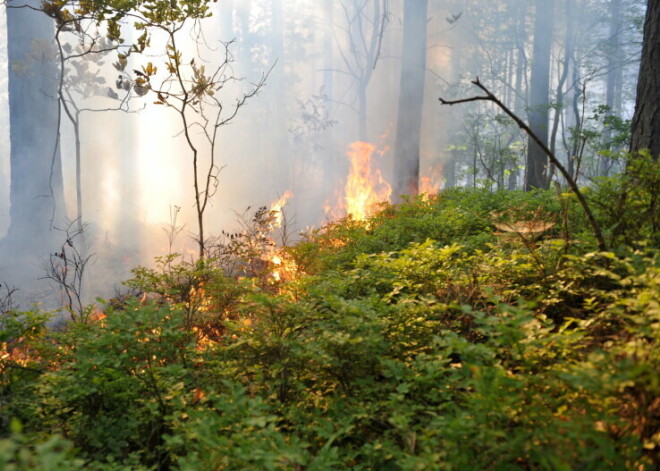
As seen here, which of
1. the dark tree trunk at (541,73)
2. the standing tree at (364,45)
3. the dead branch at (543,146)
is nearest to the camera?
the dead branch at (543,146)

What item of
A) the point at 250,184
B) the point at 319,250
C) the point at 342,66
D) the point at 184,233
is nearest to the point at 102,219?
the point at 184,233

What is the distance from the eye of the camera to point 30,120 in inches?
498

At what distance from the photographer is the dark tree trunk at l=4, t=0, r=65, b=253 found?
487 inches

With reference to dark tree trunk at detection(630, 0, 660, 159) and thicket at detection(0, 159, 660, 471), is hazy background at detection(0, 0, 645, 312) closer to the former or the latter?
dark tree trunk at detection(630, 0, 660, 159)

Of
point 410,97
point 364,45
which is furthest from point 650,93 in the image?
point 364,45

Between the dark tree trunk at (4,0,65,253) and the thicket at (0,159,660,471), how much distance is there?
11.6 metres

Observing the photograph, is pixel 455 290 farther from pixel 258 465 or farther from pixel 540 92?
pixel 540 92

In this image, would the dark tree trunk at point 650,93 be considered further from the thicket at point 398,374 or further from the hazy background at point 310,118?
the hazy background at point 310,118

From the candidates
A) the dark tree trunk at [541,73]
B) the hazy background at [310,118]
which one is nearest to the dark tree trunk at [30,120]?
the hazy background at [310,118]

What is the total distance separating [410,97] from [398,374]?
12.8m

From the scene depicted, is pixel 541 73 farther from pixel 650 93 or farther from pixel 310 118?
pixel 650 93

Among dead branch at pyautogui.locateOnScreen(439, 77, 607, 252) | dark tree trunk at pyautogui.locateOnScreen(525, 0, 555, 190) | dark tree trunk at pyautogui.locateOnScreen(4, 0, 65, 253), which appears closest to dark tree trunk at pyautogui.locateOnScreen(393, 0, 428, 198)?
dark tree trunk at pyautogui.locateOnScreen(525, 0, 555, 190)

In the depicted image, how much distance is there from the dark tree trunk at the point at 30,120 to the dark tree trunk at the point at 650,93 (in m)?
13.1

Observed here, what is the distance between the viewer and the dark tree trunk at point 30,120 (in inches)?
487
